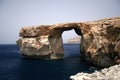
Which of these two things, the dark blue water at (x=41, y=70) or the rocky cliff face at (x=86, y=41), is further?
the rocky cliff face at (x=86, y=41)

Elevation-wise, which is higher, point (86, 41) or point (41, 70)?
point (86, 41)

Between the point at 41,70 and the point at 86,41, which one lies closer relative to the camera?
the point at 41,70

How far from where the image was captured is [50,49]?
156 ft

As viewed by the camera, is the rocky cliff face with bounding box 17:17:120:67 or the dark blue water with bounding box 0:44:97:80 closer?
the dark blue water with bounding box 0:44:97:80

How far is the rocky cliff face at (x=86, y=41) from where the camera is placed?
3350cm

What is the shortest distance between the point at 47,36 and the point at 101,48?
1783 cm

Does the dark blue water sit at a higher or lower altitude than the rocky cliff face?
lower

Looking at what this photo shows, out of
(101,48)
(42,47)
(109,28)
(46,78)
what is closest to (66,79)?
(46,78)

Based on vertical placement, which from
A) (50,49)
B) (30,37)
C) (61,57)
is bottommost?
(61,57)

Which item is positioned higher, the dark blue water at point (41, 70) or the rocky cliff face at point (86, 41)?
the rocky cliff face at point (86, 41)

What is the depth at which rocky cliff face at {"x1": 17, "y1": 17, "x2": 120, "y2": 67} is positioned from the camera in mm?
33500

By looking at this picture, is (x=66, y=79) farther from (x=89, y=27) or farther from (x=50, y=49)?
(x=50, y=49)

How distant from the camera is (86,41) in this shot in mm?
41344

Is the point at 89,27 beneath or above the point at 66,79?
above
